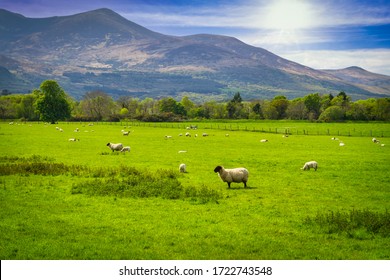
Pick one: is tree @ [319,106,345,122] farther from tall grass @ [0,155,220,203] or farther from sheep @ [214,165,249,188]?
sheep @ [214,165,249,188]

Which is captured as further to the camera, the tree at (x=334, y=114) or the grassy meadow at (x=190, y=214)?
the tree at (x=334, y=114)

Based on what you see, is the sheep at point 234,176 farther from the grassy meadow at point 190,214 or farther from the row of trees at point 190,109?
the row of trees at point 190,109

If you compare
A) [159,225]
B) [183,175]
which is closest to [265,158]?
[183,175]

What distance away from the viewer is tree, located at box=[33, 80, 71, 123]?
328 feet

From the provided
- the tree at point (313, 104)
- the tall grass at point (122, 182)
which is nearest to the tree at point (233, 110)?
the tree at point (313, 104)

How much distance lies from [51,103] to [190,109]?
69515mm

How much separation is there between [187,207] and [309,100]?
128 meters

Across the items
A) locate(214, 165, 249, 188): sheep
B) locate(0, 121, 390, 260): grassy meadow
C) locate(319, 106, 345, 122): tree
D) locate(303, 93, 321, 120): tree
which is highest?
locate(303, 93, 321, 120): tree

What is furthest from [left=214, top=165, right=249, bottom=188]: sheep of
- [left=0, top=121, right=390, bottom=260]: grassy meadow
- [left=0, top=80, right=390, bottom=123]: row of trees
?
[left=0, top=80, right=390, bottom=123]: row of trees

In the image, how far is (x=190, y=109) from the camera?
6299 inches

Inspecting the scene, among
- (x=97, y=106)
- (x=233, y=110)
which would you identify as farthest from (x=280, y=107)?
(x=97, y=106)

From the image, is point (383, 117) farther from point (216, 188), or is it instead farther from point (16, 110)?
point (16, 110)

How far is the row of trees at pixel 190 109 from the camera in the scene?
102375 millimetres
